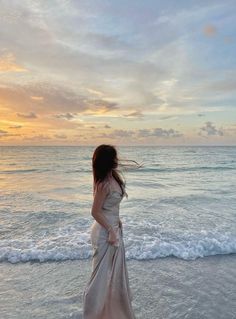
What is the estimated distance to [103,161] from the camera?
3260 mm

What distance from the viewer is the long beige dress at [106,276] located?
133 inches

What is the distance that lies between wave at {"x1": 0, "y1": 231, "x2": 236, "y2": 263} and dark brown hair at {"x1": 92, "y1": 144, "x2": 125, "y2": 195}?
374cm

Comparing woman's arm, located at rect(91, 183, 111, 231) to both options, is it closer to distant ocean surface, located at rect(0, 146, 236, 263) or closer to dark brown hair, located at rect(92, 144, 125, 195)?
dark brown hair, located at rect(92, 144, 125, 195)

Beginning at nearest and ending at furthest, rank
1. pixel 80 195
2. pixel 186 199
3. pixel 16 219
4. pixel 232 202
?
pixel 16 219
pixel 232 202
pixel 186 199
pixel 80 195

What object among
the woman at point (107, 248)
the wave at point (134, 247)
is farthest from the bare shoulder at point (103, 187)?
the wave at point (134, 247)

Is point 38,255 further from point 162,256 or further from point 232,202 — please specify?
point 232,202

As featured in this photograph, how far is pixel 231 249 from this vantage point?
698 cm

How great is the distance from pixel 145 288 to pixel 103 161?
285cm

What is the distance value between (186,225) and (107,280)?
6180 millimetres

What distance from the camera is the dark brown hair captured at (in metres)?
3.24

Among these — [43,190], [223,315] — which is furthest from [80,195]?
[223,315]

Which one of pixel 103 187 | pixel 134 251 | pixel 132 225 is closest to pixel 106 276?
pixel 103 187

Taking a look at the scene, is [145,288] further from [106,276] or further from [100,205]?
[100,205]

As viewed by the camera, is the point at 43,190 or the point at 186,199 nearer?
the point at 186,199
